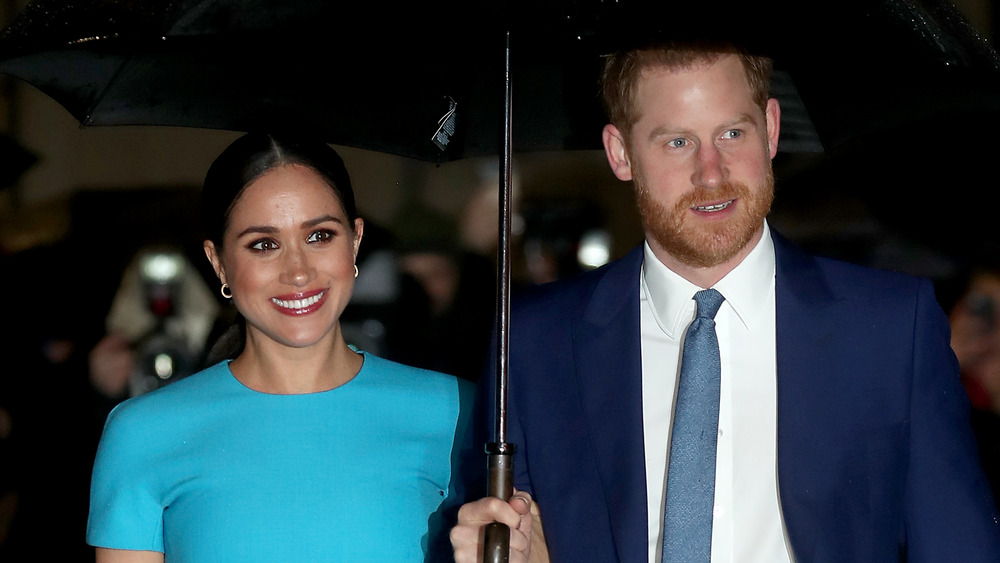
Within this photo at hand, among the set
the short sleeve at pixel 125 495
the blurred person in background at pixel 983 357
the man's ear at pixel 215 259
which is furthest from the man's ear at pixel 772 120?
the blurred person in background at pixel 983 357

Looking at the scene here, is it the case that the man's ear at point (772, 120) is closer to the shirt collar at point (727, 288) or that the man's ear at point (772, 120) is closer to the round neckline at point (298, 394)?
the shirt collar at point (727, 288)

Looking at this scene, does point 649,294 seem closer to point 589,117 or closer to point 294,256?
point 589,117

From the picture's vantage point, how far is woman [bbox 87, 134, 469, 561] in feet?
7.74

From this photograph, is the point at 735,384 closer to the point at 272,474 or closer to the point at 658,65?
the point at 658,65

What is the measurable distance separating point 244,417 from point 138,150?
4.93 m

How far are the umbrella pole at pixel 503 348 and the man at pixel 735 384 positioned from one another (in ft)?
0.12

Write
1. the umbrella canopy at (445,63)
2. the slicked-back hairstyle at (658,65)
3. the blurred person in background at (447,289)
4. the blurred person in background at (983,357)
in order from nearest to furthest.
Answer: the umbrella canopy at (445,63) → the slicked-back hairstyle at (658,65) → the blurred person in background at (983,357) → the blurred person in background at (447,289)

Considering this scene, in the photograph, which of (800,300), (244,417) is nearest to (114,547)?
(244,417)

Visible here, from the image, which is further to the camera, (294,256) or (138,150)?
(138,150)

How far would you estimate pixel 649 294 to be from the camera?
226 centimetres

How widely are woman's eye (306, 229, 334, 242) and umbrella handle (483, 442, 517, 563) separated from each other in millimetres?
662

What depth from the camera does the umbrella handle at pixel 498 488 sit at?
1957 mm

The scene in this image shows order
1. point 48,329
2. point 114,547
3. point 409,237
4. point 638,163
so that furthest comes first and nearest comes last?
point 409,237 → point 48,329 → point 114,547 → point 638,163

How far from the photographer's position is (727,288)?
2156 millimetres
